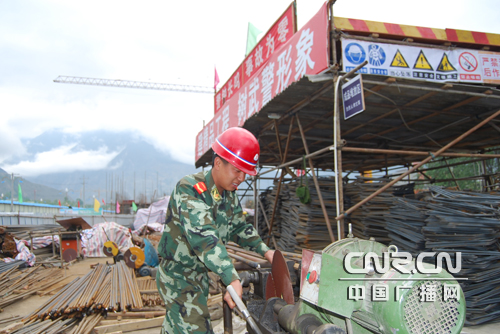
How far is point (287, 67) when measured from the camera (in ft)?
18.3

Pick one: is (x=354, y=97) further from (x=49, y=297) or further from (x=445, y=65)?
(x=49, y=297)

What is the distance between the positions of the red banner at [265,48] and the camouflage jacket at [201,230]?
15.8 feet

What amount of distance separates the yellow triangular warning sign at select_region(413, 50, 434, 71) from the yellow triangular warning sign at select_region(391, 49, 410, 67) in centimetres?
22

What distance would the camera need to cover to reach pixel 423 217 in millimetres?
4797

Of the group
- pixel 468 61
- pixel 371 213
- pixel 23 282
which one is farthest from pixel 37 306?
pixel 468 61

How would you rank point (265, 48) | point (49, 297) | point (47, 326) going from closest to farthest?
point (47, 326)
point (49, 297)
point (265, 48)

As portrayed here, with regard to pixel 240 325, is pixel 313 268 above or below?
above

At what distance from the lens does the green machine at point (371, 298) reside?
1.52 m

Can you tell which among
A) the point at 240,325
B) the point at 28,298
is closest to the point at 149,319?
the point at 240,325

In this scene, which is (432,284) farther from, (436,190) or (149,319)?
(149,319)

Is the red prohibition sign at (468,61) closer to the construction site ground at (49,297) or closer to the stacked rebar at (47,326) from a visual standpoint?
the construction site ground at (49,297)

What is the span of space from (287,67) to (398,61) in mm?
1704

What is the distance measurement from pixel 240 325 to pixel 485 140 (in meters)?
7.92

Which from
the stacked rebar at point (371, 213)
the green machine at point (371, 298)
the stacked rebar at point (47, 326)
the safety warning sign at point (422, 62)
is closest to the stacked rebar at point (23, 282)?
the stacked rebar at point (47, 326)
